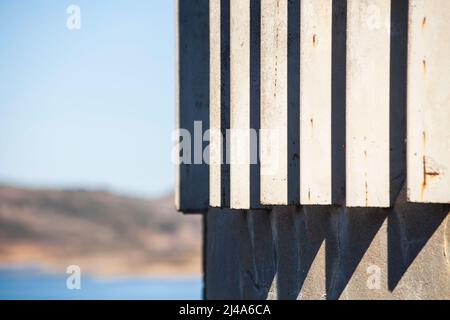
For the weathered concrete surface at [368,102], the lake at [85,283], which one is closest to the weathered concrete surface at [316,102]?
the weathered concrete surface at [368,102]

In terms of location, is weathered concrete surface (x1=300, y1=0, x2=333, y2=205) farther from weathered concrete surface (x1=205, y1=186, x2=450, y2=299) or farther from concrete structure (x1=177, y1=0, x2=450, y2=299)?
weathered concrete surface (x1=205, y1=186, x2=450, y2=299)

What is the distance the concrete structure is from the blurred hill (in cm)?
3933

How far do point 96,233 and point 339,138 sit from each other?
1894 inches

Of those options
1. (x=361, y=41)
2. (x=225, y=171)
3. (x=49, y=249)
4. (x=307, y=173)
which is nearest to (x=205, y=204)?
(x=225, y=171)

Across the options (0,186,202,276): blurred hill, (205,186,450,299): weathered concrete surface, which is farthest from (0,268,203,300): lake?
(205,186,450,299): weathered concrete surface

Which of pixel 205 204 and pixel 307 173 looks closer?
pixel 307 173

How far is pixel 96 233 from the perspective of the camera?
2018 inches

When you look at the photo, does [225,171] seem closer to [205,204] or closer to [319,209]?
[319,209]

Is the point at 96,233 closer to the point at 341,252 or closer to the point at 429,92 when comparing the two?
the point at 341,252

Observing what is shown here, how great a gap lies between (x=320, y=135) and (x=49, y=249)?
45.3 m

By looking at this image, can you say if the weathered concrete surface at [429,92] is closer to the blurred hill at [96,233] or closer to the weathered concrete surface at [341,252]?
the weathered concrete surface at [341,252]

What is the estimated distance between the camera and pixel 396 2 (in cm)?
372

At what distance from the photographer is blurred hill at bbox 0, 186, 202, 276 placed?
46.3m
